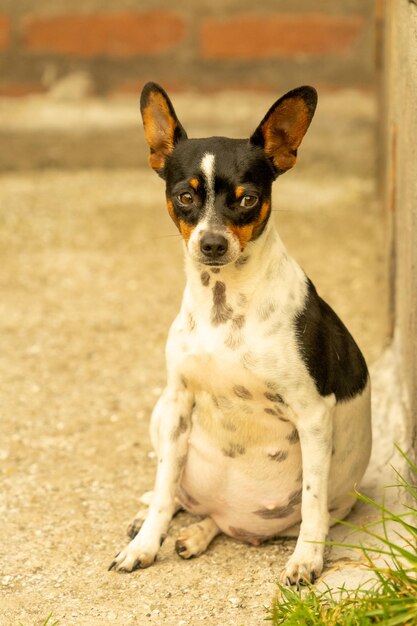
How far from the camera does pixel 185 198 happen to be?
318cm

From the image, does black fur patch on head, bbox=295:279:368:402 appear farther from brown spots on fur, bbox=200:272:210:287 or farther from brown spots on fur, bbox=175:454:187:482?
brown spots on fur, bbox=175:454:187:482

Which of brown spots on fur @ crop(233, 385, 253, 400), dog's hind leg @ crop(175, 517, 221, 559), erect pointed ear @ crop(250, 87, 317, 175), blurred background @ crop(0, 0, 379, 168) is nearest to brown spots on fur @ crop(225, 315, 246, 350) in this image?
brown spots on fur @ crop(233, 385, 253, 400)

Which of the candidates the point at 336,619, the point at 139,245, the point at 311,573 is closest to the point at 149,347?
the point at 139,245

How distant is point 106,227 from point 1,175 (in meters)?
1.33

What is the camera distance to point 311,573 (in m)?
3.26

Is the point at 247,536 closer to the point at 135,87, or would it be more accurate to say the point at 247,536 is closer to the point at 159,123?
the point at 159,123

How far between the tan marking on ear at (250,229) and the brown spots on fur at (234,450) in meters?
0.64

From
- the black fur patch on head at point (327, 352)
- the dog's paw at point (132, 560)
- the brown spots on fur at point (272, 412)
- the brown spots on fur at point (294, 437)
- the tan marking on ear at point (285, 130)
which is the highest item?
the tan marking on ear at point (285, 130)

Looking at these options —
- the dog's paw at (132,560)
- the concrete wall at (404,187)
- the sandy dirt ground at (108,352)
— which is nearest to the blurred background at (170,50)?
the sandy dirt ground at (108,352)

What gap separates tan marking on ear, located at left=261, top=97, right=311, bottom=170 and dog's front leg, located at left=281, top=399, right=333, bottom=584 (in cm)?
76

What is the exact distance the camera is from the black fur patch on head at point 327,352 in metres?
3.23

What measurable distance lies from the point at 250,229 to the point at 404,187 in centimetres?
125

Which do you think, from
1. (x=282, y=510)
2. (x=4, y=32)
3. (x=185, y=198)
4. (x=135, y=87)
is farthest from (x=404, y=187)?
(x=4, y=32)

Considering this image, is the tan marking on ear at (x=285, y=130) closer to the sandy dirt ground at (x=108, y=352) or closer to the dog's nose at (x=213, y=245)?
the dog's nose at (x=213, y=245)
